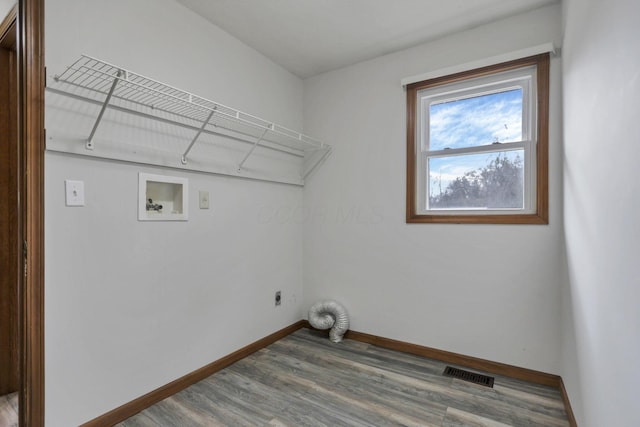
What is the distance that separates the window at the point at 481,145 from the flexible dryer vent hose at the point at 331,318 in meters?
0.99

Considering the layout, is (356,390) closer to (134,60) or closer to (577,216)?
(577,216)

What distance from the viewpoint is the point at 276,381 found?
202 centimetres

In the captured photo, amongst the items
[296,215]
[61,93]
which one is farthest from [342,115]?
[61,93]

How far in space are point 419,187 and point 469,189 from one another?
36cm

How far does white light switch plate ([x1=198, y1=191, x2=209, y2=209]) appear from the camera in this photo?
2.04 metres

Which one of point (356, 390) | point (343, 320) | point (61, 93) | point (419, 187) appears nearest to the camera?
point (61, 93)

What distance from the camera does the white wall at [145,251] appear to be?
1.43 meters

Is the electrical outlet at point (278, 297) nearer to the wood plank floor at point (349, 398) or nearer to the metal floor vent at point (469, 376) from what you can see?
the wood plank floor at point (349, 398)

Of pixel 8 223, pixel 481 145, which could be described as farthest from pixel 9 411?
pixel 481 145

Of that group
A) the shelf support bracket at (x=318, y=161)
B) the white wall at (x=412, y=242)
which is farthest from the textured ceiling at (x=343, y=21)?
the shelf support bracket at (x=318, y=161)

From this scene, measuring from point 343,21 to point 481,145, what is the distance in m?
1.31

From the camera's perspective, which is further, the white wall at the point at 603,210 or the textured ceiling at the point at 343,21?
the textured ceiling at the point at 343,21

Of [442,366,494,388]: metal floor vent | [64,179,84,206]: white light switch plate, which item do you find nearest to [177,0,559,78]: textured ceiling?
[64,179,84,206]: white light switch plate

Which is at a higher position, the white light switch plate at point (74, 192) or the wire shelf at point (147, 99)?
the wire shelf at point (147, 99)
